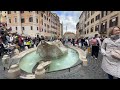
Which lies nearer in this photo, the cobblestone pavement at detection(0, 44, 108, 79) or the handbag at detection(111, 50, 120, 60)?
the handbag at detection(111, 50, 120, 60)

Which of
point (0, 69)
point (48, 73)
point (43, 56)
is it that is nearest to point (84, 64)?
point (48, 73)

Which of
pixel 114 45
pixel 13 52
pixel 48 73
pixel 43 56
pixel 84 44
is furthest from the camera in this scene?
pixel 84 44

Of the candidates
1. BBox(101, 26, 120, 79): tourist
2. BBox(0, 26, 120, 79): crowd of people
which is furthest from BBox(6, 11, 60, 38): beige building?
BBox(101, 26, 120, 79): tourist

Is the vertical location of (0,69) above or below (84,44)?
below

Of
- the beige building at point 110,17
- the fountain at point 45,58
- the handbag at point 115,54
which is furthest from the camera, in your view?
the fountain at point 45,58

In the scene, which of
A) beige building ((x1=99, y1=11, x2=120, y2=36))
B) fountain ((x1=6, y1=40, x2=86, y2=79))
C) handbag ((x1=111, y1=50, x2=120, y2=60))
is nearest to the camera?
handbag ((x1=111, y1=50, x2=120, y2=60))

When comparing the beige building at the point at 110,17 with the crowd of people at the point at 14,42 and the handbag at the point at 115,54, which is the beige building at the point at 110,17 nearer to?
the handbag at the point at 115,54

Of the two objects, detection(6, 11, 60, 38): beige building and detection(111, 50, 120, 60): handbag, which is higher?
detection(6, 11, 60, 38): beige building

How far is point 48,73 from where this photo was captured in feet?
6.21

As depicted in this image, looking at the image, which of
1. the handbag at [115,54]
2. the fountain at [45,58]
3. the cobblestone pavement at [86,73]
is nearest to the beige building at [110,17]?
the handbag at [115,54]

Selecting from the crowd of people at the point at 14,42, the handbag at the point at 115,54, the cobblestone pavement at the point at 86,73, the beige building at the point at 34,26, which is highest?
the beige building at the point at 34,26

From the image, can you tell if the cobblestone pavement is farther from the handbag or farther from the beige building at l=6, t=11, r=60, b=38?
the beige building at l=6, t=11, r=60, b=38
